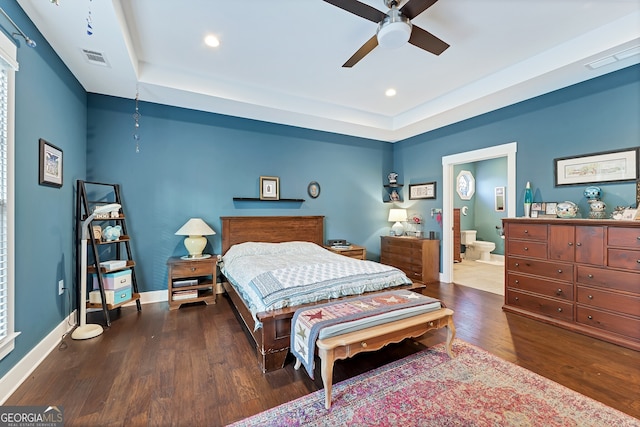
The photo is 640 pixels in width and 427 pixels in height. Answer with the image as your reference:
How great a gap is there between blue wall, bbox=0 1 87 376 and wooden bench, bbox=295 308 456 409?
2108mm

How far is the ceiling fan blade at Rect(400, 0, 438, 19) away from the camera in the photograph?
192 cm

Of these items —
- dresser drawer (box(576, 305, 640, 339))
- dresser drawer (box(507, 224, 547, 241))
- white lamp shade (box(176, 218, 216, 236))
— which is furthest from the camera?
white lamp shade (box(176, 218, 216, 236))

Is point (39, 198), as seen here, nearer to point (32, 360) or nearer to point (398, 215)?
point (32, 360)

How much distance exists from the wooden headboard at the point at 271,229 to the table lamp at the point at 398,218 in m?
1.53

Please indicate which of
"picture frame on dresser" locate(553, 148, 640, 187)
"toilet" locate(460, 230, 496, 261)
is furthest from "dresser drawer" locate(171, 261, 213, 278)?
"toilet" locate(460, 230, 496, 261)

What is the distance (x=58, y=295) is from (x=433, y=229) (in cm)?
525

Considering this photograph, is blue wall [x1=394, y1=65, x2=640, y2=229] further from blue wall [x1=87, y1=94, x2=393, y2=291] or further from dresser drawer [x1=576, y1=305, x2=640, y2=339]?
blue wall [x1=87, y1=94, x2=393, y2=291]

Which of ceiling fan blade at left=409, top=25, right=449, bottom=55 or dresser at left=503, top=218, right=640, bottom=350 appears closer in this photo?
ceiling fan blade at left=409, top=25, right=449, bottom=55

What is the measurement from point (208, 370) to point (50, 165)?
2.31m

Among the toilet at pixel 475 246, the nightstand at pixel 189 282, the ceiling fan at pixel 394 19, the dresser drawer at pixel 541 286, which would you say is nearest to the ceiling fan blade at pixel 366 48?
the ceiling fan at pixel 394 19

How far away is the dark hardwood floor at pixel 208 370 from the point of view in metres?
1.70

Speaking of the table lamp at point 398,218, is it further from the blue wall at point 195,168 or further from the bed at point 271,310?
the bed at point 271,310

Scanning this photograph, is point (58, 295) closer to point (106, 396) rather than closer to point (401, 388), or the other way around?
point (106, 396)

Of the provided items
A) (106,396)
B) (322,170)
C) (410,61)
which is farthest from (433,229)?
(106,396)
